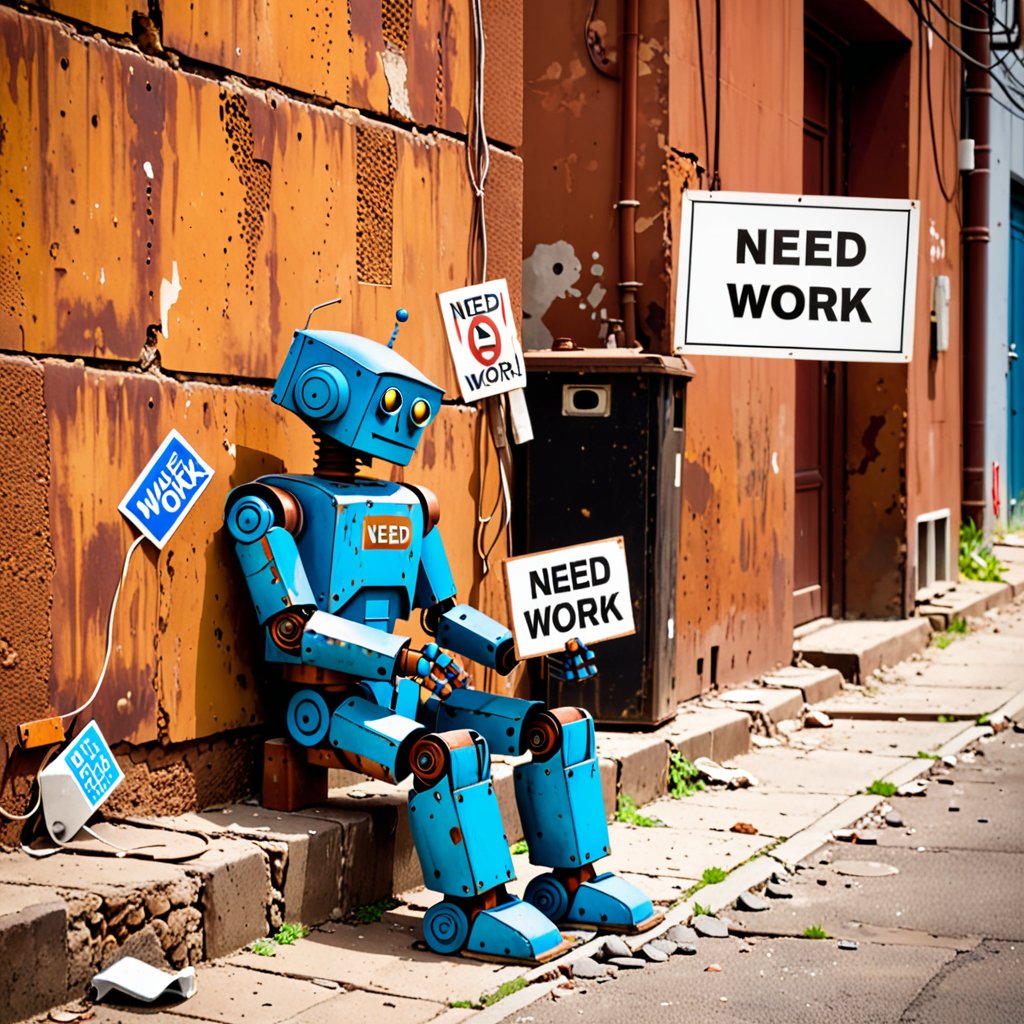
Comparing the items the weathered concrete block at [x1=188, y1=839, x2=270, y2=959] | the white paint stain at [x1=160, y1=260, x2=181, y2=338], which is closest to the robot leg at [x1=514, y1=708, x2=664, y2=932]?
the weathered concrete block at [x1=188, y1=839, x2=270, y2=959]

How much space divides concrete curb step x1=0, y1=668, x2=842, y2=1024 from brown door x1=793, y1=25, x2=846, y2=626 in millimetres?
5537

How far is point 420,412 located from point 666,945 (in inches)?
69.2

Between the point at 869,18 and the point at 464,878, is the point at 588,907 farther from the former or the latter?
the point at 869,18

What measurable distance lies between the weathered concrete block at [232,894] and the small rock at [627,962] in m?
0.98

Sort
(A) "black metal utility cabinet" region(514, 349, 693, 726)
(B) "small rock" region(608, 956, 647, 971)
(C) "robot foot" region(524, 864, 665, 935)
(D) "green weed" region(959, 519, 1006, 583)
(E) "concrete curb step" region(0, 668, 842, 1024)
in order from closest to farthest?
(E) "concrete curb step" region(0, 668, 842, 1024), (B) "small rock" region(608, 956, 647, 971), (C) "robot foot" region(524, 864, 665, 935), (A) "black metal utility cabinet" region(514, 349, 693, 726), (D) "green weed" region(959, 519, 1006, 583)

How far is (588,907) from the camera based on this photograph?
5066 mm

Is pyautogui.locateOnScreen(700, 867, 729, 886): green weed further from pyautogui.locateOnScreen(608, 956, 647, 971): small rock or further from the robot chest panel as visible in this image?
the robot chest panel

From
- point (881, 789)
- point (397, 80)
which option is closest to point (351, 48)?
point (397, 80)

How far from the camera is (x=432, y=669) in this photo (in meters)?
4.81

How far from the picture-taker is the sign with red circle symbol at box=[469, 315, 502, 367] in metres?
6.54

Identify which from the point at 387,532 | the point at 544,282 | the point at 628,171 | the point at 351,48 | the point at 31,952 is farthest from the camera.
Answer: the point at 544,282

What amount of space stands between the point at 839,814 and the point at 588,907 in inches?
79.4

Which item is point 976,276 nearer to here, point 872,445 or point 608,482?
point 872,445

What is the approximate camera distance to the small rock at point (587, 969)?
4.66 m
